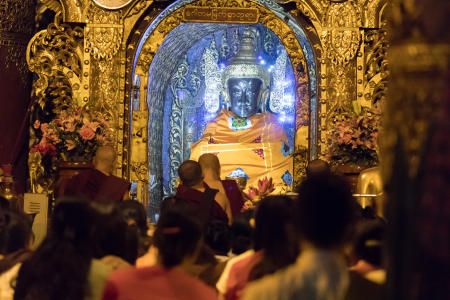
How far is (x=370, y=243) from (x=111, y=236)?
1.34 metres

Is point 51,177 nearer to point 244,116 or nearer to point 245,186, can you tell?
point 245,186

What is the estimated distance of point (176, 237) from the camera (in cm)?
348

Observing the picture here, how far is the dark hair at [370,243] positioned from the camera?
382 centimetres

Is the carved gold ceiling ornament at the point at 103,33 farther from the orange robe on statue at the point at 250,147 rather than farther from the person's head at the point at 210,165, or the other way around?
the person's head at the point at 210,165

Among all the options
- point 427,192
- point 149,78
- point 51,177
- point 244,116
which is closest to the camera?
point 427,192

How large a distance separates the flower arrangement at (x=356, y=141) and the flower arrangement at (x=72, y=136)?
8.91ft

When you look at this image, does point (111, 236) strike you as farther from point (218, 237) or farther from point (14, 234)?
point (218, 237)

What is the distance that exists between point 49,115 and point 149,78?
1.40 metres

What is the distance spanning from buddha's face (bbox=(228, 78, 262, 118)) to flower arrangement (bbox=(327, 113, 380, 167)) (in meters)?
2.74

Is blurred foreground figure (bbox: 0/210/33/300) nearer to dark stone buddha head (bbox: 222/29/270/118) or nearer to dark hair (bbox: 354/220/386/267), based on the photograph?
dark hair (bbox: 354/220/386/267)

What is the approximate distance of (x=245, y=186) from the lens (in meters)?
10.5

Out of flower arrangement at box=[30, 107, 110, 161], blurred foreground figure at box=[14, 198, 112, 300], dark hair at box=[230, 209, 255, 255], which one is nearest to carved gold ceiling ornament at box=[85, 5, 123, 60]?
flower arrangement at box=[30, 107, 110, 161]

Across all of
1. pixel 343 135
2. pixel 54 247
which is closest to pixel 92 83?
pixel 343 135

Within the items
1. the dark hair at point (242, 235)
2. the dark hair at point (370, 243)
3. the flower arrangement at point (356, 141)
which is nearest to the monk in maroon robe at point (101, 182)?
the flower arrangement at point (356, 141)
